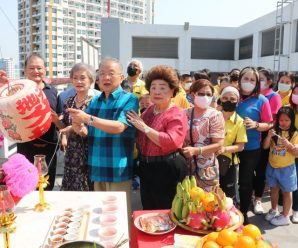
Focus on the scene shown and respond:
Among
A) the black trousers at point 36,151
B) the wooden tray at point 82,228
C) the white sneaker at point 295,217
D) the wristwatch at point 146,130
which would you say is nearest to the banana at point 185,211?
the wooden tray at point 82,228

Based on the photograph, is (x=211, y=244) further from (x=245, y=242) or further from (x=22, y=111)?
(x=22, y=111)

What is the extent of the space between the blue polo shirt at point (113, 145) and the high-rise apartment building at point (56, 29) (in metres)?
58.8

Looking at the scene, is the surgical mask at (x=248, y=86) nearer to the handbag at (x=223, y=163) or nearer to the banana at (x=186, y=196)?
the handbag at (x=223, y=163)

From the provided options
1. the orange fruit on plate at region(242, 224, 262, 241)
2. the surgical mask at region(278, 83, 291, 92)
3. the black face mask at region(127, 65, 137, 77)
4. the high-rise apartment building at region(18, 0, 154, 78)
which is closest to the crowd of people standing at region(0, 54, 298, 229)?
the orange fruit on plate at region(242, 224, 262, 241)

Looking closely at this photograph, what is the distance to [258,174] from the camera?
3551 millimetres

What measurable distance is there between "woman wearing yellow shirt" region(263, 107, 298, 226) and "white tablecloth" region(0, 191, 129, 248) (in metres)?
1.95

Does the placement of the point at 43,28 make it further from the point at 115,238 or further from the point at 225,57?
the point at 115,238

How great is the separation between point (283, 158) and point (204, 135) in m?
1.28

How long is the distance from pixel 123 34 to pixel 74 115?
66.1ft

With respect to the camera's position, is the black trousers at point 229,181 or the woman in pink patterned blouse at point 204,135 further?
the black trousers at point 229,181

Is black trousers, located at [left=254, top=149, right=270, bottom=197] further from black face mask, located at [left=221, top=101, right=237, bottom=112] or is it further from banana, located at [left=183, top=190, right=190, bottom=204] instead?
banana, located at [left=183, top=190, right=190, bottom=204]

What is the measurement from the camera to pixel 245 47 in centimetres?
2184

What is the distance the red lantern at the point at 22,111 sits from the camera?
1941 mm

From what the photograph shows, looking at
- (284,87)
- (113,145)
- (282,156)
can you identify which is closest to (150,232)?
(113,145)
